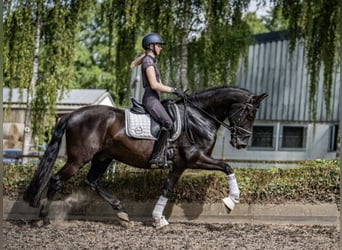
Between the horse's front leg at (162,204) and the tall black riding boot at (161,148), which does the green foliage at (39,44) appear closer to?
the horse's front leg at (162,204)

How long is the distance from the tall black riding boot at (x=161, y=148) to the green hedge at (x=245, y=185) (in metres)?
1.24

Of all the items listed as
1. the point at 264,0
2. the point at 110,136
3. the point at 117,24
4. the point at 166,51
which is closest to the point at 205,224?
the point at 110,136

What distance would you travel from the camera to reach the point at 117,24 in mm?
10711

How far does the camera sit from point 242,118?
19.6 feet

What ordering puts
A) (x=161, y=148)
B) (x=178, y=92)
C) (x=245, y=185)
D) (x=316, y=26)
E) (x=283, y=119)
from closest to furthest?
(x=161, y=148) < (x=178, y=92) < (x=245, y=185) < (x=316, y=26) < (x=283, y=119)

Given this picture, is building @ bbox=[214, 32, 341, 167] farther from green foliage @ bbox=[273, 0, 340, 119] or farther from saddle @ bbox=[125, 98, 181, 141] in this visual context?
saddle @ bbox=[125, 98, 181, 141]

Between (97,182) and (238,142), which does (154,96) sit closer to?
(238,142)

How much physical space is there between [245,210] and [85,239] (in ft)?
7.95

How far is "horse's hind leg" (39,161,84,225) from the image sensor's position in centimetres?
591

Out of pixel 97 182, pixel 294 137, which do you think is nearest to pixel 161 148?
pixel 97 182

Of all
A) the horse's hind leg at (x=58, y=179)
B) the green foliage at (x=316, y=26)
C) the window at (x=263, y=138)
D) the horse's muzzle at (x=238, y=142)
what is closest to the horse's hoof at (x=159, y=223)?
the horse's hind leg at (x=58, y=179)

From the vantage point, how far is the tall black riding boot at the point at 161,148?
579 centimetres

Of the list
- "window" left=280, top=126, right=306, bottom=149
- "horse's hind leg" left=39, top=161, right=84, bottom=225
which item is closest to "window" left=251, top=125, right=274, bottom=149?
"window" left=280, top=126, right=306, bottom=149

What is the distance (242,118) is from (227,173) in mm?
698
